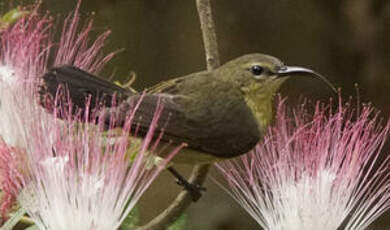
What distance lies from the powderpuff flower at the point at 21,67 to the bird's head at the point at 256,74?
0.15 meters

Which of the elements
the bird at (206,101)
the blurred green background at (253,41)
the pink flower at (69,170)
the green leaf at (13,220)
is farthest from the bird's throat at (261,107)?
the blurred green background at (253,41)

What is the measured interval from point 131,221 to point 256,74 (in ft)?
0.64

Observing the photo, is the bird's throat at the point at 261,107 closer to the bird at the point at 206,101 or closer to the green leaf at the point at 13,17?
the bird at the point at 206,101

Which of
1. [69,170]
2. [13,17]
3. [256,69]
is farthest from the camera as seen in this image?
[13,17]

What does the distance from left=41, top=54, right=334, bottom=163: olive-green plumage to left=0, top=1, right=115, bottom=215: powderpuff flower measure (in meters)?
0.05

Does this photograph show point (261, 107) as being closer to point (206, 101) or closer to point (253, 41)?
point (206, 101)

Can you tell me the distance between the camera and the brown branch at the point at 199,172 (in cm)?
72

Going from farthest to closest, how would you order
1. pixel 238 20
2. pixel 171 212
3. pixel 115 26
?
pixel 238 20
pixel 115 26
pixel 171 212

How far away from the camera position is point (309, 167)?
712 millimetres

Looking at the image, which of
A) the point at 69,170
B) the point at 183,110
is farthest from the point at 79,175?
the point at 183,110

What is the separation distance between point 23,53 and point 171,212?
0.72 feet

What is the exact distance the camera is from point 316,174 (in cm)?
71

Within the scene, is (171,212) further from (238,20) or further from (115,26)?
(238,20)

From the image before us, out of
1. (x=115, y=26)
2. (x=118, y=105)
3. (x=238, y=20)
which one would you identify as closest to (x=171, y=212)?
(x=118, y=105)
